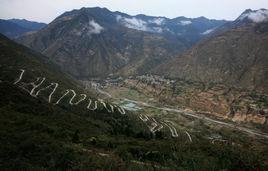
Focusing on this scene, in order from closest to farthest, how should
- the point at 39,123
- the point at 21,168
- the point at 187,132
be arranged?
the point at 21,168
the point at 39,123
the point at 187,132

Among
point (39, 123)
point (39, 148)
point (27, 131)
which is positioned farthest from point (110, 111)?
point (39, 148)

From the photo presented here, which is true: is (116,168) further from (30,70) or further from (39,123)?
(30,70)

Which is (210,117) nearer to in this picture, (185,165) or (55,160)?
(185,165)

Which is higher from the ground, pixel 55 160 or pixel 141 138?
pixel 55 160

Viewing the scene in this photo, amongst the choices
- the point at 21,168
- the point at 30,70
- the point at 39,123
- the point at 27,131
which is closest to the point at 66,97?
the point at 30,70

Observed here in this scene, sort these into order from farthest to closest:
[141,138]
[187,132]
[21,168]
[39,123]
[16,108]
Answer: [187,132], [141,138], [16,108], [39,123], [21,168]

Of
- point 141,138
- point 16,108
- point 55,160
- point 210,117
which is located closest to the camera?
point 55,160

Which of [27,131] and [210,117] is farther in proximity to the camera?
[210,117]

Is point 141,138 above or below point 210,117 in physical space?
above

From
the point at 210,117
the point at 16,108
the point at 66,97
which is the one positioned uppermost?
the point at 16,108
